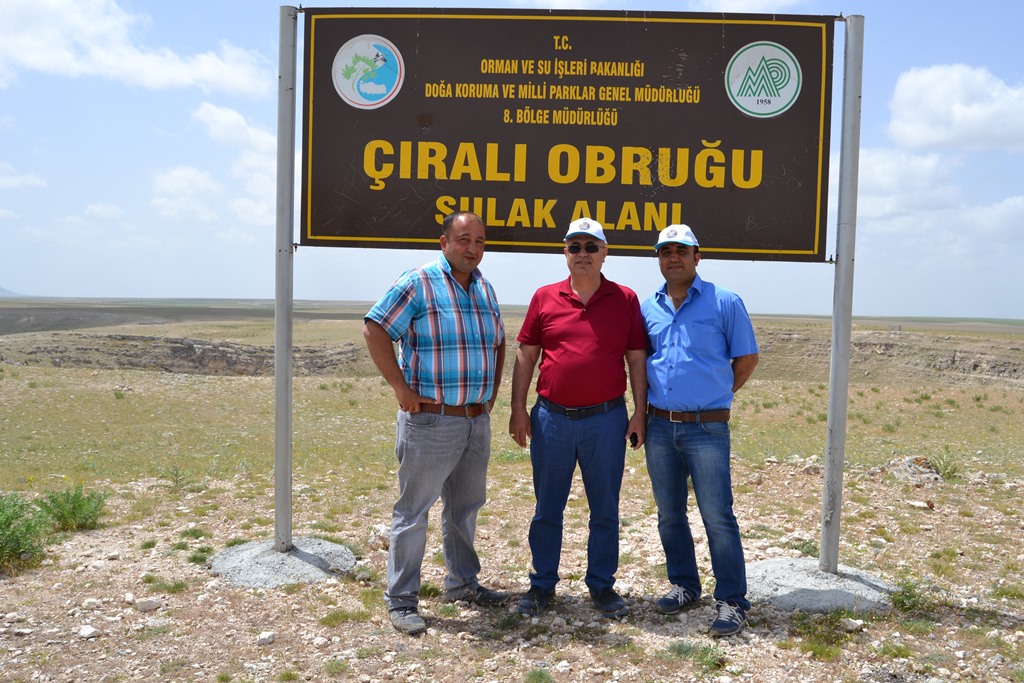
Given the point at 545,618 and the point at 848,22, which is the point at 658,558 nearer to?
the point at 545,618

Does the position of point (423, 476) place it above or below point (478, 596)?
above

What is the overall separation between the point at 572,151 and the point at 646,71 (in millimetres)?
791

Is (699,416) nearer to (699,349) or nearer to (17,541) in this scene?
(699,349)

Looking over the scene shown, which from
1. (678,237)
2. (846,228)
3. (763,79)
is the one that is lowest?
(678,237)

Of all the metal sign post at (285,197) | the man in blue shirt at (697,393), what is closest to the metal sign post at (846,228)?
the man in blue shirt at (697,393)

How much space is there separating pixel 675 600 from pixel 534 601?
0.91m

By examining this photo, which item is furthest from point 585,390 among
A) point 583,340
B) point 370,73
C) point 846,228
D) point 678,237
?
point 370,73

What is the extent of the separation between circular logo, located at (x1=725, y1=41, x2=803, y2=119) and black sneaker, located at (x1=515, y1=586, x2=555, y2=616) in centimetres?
367

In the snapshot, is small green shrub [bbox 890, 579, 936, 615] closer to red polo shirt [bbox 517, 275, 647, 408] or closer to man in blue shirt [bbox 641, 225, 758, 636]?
man in blue shirt [bbox 641, 225, 758, 636]

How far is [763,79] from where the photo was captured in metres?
5.49

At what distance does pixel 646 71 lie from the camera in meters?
5.57

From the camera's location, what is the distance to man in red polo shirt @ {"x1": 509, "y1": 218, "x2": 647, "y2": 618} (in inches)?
181

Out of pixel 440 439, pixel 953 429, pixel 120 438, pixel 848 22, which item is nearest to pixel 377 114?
pixel 440 439

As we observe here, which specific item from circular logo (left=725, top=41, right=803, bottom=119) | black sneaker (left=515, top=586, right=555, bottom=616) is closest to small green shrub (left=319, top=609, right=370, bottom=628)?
black sneaker (left=515, top=586, right=555, bottom=616)
